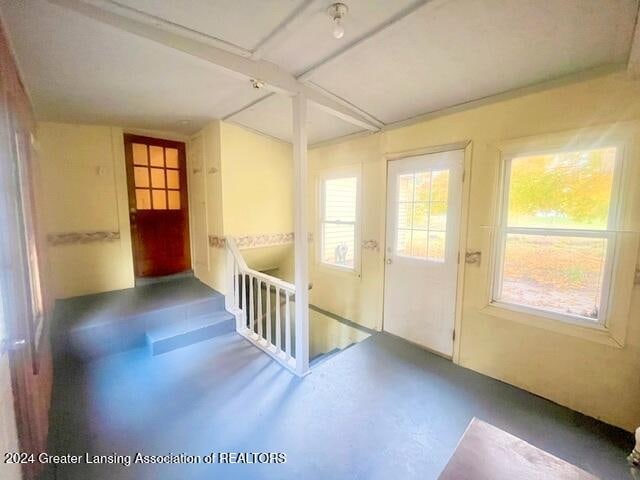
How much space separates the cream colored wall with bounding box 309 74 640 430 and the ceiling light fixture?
4.61 ft

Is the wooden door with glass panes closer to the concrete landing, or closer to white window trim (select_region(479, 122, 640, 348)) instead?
the concrete landing

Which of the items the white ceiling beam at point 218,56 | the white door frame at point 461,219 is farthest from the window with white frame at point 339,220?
the white ceiling beam at point 218,56

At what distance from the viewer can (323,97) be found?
2.23 m

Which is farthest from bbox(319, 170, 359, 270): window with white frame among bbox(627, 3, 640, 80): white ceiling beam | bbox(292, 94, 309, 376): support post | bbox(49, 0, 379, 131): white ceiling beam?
bbox(627, 3, 640, 80): white ceiling beam

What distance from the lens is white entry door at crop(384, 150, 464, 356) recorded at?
238cm

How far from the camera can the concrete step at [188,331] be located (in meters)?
2.52

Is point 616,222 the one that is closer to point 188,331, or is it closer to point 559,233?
point 559,233

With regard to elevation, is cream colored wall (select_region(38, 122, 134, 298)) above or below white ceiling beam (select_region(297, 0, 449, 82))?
below

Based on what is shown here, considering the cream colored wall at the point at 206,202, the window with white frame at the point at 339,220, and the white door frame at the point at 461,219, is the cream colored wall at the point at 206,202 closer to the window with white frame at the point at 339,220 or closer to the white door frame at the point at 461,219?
the window with white frame at the point at 339,220

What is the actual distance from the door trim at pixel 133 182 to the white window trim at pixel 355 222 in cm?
185

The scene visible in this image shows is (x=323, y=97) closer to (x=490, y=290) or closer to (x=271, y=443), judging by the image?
(x=490, y=290)

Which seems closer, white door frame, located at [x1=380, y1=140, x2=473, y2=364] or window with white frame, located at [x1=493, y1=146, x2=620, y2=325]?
window with white frame, located at [x1=493, y1=146, x2=620, y2=325]

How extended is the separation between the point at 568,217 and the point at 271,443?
2.44 m

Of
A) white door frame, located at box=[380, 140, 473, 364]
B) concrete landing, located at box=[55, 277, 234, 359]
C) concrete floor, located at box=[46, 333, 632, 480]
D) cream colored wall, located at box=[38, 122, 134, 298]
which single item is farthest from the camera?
cream colored wall, located at box=[38, 122, 134, 298]
